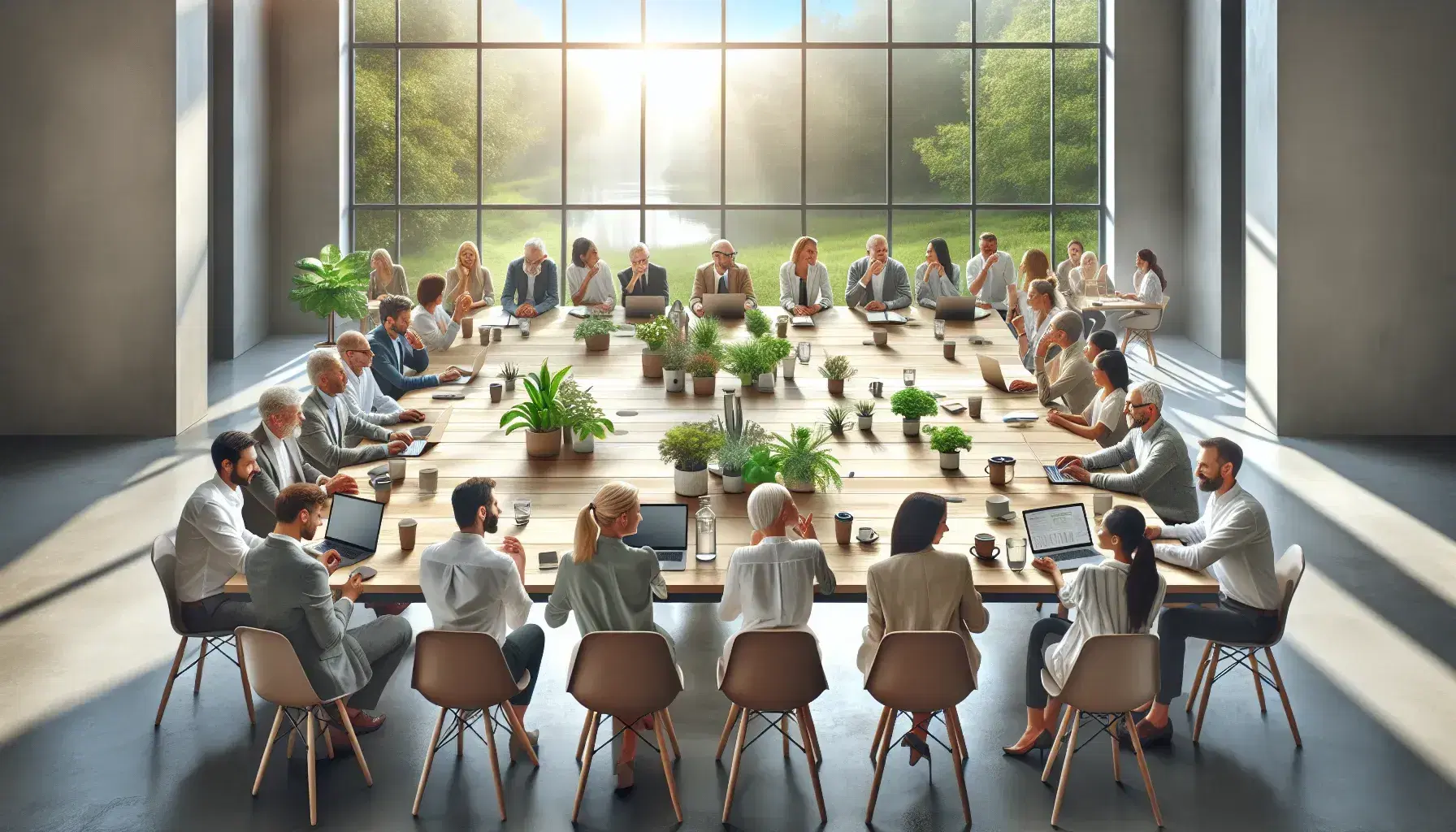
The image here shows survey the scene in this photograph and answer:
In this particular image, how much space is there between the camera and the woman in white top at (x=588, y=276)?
1074cm

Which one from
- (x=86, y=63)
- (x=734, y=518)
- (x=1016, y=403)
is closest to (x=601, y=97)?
(x=86, y=63)

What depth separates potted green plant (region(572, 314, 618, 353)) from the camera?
339 inches

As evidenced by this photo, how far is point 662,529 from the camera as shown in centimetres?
532

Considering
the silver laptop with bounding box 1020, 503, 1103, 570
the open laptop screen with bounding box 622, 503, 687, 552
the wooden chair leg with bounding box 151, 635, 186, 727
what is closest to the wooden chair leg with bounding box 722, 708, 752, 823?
the open laptop screen with bounding box 622, 503, 687, 552

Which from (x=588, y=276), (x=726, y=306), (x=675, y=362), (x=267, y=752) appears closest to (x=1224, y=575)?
(x=675, y=362)

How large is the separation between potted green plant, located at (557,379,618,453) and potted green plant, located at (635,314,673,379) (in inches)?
49.5

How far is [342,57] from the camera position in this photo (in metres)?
15.6

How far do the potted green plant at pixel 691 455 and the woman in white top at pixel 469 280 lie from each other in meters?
5.16

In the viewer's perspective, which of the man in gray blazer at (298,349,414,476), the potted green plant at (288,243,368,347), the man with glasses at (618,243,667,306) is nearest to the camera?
the man in gray blazer at (298,349,414,476)

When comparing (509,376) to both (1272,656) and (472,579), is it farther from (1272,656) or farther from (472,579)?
(1272,656)

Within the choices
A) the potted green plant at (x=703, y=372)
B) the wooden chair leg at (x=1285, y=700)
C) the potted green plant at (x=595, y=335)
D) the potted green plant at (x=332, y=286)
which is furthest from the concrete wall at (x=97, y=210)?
the wooden chair leg at (x=1285, y=700)

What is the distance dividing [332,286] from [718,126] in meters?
7.34

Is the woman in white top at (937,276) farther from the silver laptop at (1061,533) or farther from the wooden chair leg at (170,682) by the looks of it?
the wooden chair leg at (170,682)

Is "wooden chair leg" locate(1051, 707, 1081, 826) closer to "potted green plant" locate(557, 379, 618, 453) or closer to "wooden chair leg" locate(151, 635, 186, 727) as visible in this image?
"potted green plant" locate(557, 379, 618, 453)
